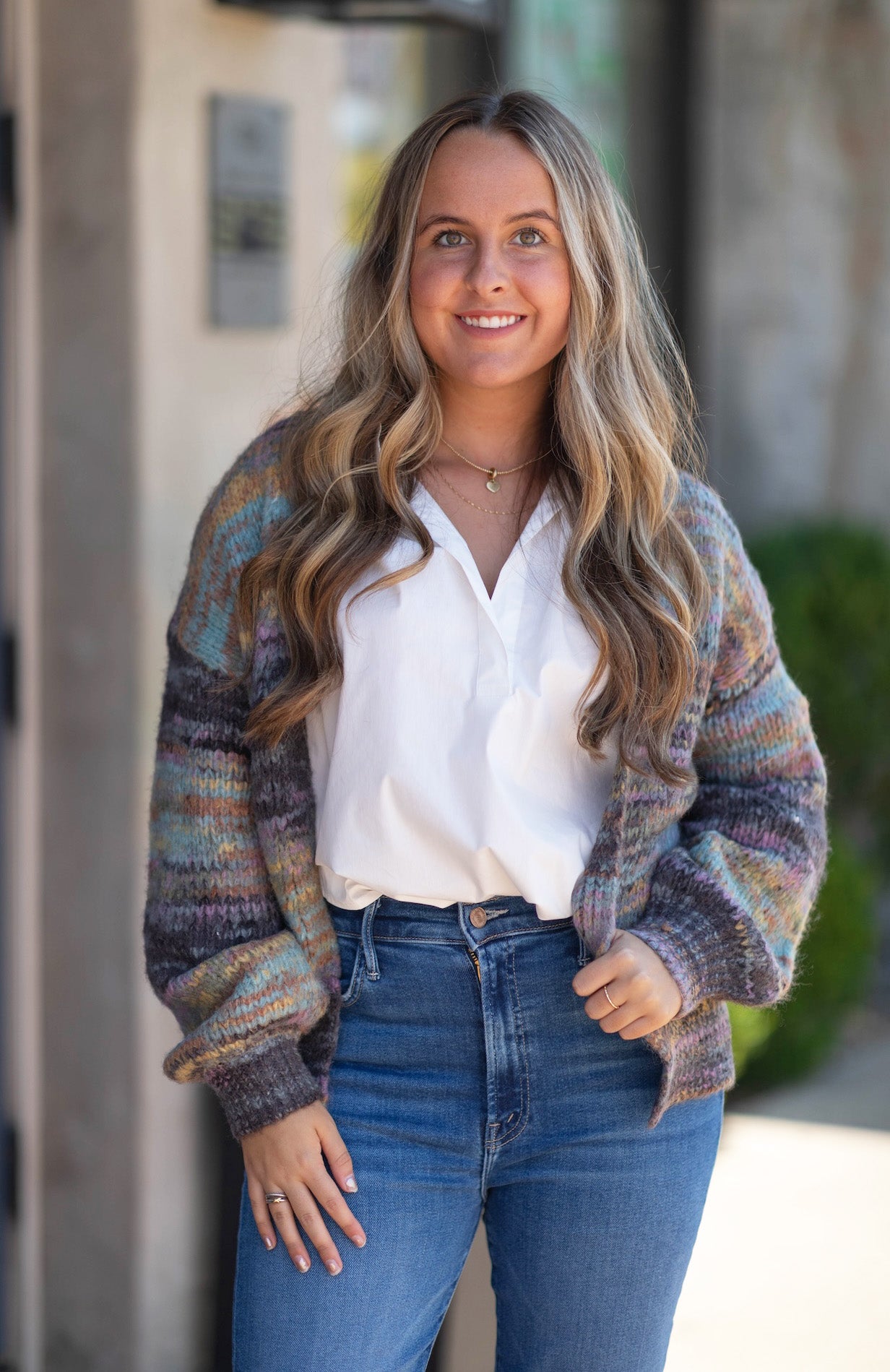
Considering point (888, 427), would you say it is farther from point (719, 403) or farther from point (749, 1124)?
point (749, 1124)

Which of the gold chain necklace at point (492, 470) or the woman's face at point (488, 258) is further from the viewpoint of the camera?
the gold chain necklace at point (492, 470)

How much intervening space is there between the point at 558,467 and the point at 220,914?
657 millimetres

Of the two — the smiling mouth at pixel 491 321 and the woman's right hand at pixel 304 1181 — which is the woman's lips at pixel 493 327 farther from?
the woman's right hand at pixel 304 1181

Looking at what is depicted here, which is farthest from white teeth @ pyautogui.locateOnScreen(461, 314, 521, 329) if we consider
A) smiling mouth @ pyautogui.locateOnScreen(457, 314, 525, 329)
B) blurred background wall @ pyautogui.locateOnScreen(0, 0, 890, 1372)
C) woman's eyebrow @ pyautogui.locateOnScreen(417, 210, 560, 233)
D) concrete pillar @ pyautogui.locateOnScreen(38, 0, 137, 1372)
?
concrete pillar @ pyautogui.locateOnScreen(38, 0, 137, 1372)

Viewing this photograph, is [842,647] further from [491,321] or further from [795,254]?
[491,321]

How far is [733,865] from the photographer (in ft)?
6.07

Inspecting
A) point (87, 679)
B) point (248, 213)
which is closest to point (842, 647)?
point (248, 213)

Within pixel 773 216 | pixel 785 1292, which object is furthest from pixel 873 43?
pixel 785 1292

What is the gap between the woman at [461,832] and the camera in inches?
67.2

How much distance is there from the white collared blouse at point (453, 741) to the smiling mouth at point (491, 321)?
0.23 metres

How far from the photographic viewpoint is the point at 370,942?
1747mm

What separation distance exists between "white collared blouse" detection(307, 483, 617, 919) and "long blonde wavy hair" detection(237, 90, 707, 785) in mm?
29

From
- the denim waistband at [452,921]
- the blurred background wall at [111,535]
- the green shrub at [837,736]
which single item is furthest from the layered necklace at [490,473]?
the green shrub at [837,736]

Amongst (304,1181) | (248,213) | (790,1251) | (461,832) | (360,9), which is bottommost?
(790,1251)
